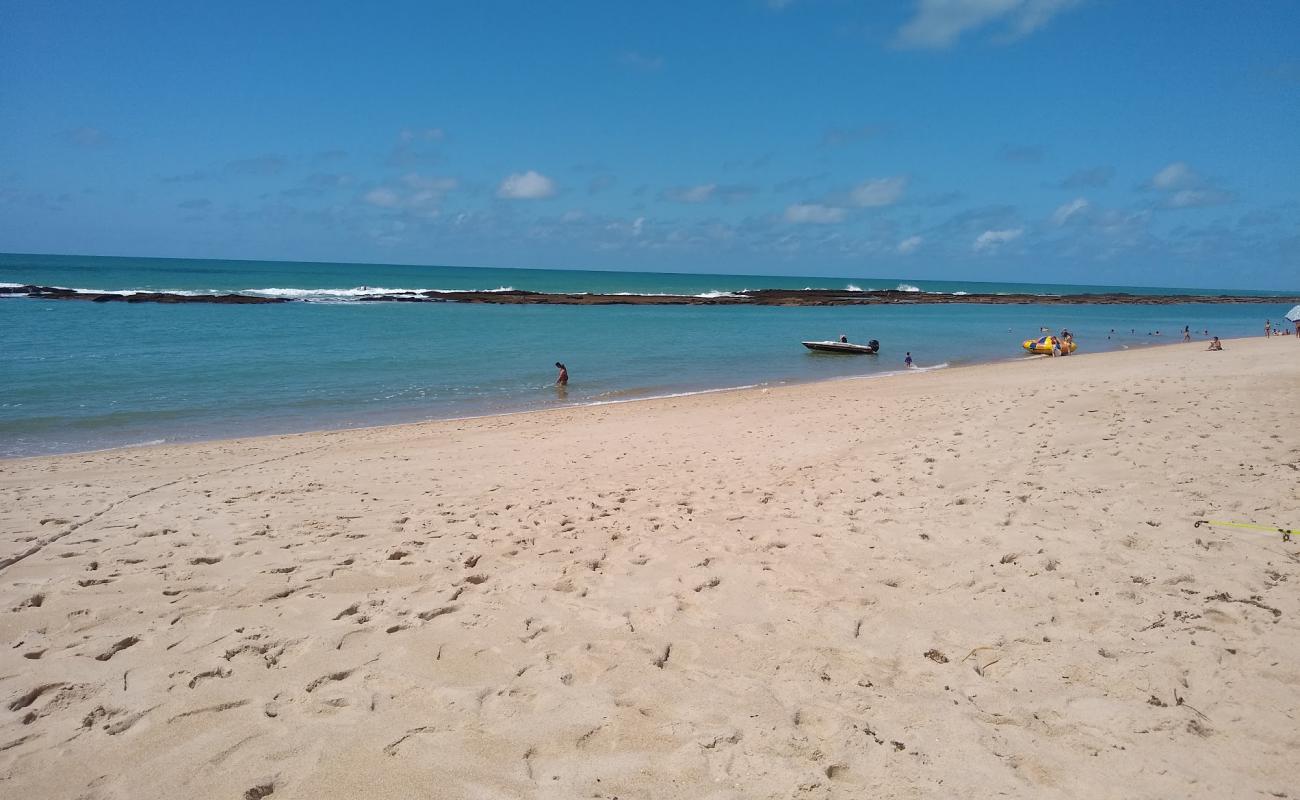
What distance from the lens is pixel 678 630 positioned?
4.14 m

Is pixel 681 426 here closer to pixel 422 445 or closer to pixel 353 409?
pixel 422 445

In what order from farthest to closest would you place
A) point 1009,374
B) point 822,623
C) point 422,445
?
point 1009,374 < point 422,445 < point 822,623

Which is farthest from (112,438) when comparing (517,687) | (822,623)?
(822,623)

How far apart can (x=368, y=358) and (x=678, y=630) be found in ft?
71.4

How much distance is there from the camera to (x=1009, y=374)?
18.2 m

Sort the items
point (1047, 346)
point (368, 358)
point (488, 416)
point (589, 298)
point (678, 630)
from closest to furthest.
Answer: point (678, 630), point (488, 416), point (368, 358), point (1047, 346), point (589, 298)

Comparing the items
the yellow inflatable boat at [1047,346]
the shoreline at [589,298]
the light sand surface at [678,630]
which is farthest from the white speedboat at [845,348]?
the shoreline at [589,298]

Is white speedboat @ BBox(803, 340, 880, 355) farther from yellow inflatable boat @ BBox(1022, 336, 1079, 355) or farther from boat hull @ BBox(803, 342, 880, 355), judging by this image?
yellow inflatable boat @ BBox(1022, 336, 1079, 355)

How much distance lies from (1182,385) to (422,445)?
42.5 feet

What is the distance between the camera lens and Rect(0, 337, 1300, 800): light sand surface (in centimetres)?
293

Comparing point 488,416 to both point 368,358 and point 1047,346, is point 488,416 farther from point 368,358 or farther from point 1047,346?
point 1047,346

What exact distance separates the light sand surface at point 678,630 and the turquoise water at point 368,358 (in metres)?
6.64

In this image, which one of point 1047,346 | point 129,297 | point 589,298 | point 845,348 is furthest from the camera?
point 589,298

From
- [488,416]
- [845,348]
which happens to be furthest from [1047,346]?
[488,416]
